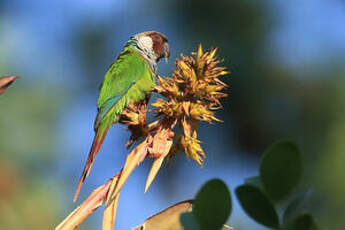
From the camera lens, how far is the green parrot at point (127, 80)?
1.70 metres

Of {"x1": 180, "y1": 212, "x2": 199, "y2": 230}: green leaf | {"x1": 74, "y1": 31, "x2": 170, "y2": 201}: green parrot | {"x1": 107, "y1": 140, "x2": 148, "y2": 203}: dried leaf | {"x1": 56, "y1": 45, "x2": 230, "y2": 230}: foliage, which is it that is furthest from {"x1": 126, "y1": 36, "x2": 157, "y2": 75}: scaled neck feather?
{"x1": 180, "y1": 212, "x2": 199, "y2": 230}: green leaf

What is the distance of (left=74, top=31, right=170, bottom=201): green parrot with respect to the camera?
1696 mm

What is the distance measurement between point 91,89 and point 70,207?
3616mm

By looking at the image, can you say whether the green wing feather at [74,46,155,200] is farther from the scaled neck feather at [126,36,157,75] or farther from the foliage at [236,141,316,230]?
the foliage at [236,141,316,230]

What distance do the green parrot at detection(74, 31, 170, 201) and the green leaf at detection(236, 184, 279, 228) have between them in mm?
1044

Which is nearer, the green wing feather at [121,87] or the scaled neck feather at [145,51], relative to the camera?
the green wing feather at [121,87]

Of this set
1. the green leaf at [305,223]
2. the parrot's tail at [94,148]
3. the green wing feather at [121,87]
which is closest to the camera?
the green leaf at [305,223]

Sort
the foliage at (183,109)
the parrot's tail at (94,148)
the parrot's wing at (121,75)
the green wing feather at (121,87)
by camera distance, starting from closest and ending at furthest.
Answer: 1. the foliage at (183,109)
2. the parrot's tail at (94,148)
3. the green wing feather at (121,87)
4. the parrot's wing at (121,75)

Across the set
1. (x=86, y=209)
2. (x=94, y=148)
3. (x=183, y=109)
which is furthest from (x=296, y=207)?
(x=94, y=148)

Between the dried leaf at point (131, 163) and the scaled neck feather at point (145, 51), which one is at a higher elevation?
the scaled neck feather at point (145, 51)

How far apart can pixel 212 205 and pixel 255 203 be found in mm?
39

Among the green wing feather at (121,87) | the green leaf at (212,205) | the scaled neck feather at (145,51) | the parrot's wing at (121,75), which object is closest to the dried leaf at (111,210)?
the green leaf at (212,205)

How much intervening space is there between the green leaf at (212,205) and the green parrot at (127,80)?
1.03m

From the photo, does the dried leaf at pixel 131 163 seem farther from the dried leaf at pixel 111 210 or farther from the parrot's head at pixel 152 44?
the parrot's head at pixel 152 44
